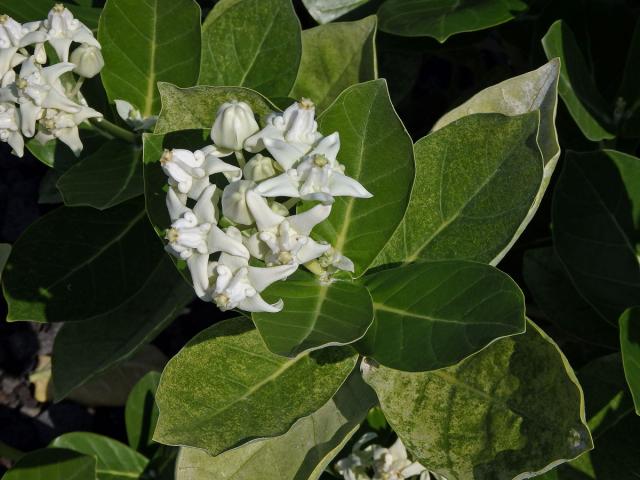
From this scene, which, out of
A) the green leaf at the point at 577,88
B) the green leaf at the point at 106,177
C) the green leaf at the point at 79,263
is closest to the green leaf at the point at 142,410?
the green leaf at the point at 79,263

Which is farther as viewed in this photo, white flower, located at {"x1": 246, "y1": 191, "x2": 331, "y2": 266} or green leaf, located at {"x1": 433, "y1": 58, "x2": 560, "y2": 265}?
green leaf, located at {"x1": 433, "y1": 58, "x2": 560, "y2": 265}

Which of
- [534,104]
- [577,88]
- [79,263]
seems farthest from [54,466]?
[577,88]

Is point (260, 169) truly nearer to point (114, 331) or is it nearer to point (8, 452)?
point (114, 331)

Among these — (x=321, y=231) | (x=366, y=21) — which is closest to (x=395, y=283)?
(x=321, y=231)

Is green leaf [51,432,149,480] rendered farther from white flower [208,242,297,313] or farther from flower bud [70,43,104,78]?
white flower [208,242,297,313]

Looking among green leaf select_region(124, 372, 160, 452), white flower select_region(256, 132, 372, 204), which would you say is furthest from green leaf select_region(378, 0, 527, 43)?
green leaf select_region(124, 372, 160, 452)

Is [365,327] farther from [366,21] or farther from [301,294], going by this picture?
[366,21]
